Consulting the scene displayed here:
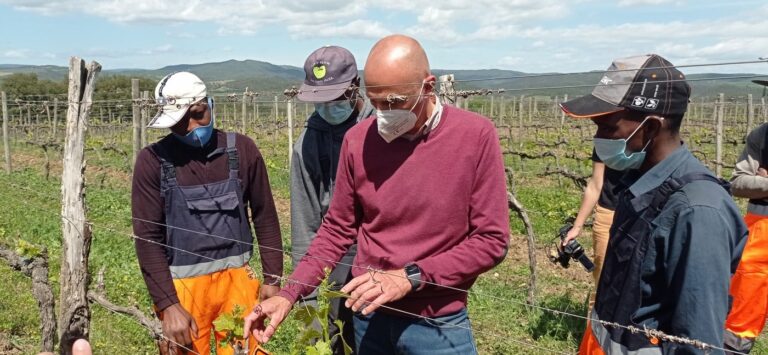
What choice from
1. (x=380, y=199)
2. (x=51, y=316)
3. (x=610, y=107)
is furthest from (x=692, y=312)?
(x=51, y=316)

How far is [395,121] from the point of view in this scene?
206 cm

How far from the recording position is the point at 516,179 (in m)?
14.6

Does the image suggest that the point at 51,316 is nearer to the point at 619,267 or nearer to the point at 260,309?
the point at 260,309

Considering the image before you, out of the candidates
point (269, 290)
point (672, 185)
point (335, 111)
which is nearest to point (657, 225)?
point (672, 185)

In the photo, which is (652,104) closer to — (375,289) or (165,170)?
(375,289)

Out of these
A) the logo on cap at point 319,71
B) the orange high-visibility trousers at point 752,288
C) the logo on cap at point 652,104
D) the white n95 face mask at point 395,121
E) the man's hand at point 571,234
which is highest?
the logo on cap at point 319,71

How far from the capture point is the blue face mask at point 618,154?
1830 mm

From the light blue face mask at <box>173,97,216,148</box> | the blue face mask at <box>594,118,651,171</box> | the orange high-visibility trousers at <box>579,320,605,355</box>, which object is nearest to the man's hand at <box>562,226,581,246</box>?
the orange high-visibility trousers at <box>579,320,605,355</box>

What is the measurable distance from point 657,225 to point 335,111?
63.5 inches

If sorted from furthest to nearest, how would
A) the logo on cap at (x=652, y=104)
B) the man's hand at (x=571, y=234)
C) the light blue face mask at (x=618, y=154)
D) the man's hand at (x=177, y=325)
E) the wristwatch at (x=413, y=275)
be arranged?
the man's hand at (x=571, y=234) → the man's hand at (x=177, y=325) → the wristwatch at (x=413, y=275) → the light blue face mask at (x=618, y=154) → the logo on cap at (x=652, y=104)

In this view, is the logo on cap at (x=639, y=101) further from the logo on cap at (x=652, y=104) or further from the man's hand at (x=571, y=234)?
the man's hand at (x=571, y=234)

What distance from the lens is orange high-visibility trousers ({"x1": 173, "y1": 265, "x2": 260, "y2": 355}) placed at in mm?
2844

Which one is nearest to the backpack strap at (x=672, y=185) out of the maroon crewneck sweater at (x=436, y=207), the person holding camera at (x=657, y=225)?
the person holding camera at (x=657, y=225)

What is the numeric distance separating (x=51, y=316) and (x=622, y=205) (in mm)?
3272
